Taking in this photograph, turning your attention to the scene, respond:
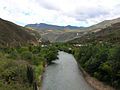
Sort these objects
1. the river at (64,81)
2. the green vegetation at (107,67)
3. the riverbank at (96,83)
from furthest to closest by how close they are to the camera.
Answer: the river at (64,81) < the riverbank at (96,83) < the green vegetation at (107,67)

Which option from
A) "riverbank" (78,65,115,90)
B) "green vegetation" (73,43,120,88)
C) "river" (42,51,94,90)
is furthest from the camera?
"river" (42,51,94,90)

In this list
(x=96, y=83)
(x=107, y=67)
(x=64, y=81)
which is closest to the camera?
(x=107, y=67)

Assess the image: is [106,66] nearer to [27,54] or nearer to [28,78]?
[28,78]

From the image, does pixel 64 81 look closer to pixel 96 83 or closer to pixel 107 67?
pixel 96 83

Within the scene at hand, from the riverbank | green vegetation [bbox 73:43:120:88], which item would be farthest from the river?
green vegetation [bbox 73:43:120:88]

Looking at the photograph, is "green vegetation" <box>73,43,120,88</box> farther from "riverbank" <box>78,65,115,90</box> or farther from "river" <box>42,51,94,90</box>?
"river" <box>42,51,94,90</box>

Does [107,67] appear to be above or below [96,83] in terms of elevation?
above

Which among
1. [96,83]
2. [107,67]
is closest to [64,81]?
[96,83]

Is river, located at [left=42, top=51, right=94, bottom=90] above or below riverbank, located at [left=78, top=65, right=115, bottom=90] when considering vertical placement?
below

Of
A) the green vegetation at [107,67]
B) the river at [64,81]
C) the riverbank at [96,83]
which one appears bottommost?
the river at [64,81]

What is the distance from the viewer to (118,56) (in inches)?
1941

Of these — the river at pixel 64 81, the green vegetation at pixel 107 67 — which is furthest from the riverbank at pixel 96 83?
the river at pixel 64 81

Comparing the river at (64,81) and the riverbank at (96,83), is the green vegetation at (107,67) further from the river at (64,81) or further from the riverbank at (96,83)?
the river at (64,81)

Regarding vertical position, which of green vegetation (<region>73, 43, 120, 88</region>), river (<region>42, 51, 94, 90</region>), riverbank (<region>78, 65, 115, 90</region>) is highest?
green vegetation (<region>73, 43, 120, 88</region>)
